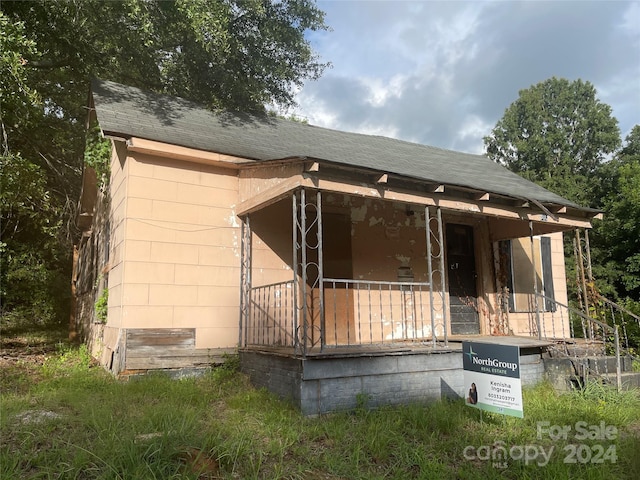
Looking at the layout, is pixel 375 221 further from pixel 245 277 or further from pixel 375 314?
pixel 245 277

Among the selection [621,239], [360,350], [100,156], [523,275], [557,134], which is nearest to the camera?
[360,350]

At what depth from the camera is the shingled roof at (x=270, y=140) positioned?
738 cm

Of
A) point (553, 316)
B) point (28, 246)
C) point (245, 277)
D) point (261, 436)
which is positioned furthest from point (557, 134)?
point (261, 436)

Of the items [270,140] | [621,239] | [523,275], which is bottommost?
[523,275]

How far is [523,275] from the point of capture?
9.99 m

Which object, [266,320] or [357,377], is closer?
[357,377]

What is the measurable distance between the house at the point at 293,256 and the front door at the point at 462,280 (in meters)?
0.03

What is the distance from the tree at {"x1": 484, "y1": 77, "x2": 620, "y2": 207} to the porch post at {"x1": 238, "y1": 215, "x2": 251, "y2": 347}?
22.1 meters

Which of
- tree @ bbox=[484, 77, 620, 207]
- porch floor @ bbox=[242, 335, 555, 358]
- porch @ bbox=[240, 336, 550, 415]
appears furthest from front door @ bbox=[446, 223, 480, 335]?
tree @ bbox=[484, 77, 620, 207]

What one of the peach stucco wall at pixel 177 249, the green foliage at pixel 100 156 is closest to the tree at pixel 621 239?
the peach stucco wall at pixel 177 249

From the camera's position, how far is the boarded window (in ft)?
32.3

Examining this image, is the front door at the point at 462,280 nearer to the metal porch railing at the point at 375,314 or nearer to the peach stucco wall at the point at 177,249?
the metal porch railing at the point at 375,314

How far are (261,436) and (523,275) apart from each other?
740 centimetres

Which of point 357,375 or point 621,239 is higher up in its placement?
point 621,239
